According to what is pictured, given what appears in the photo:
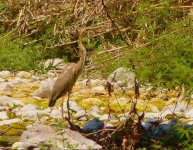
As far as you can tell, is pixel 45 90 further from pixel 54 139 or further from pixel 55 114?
pixel 54 139

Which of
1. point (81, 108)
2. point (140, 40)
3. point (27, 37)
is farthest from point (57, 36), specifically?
point (81, 108)

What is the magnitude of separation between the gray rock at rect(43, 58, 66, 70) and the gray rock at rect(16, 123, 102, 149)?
489 centimetres

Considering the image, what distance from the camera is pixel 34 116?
782 centimetres

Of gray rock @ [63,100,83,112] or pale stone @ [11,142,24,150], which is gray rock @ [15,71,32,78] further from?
pale stone @ [11,142,24,150]

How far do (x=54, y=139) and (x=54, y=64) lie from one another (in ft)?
17.7

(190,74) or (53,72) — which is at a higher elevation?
(190,74)

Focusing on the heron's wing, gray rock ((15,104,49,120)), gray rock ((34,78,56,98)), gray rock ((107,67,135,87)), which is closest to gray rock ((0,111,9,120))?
gray rock ((15,104,49,120))

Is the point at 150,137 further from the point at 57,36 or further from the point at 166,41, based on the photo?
the point at 57,36

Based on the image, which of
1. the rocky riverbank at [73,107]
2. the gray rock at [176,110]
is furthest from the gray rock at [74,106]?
the gray rock at [176,110]

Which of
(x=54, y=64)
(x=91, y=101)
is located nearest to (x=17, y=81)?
(x=54, y=64)

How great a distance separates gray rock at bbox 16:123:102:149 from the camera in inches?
231

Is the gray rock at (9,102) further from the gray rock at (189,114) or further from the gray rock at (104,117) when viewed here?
the gray rock at (189,114)

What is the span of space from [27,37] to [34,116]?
427 centimetres

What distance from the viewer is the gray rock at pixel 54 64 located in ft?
36.5
